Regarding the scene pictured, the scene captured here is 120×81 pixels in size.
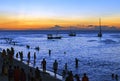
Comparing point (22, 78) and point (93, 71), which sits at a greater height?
point (22, 78)

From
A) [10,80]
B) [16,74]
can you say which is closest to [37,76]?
[10,80]

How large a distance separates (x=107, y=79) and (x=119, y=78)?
1579 millimetres

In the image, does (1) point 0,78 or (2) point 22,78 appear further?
(1) point 0,78

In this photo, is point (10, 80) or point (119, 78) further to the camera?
point (119, 78)

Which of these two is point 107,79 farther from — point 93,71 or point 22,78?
point 22,78

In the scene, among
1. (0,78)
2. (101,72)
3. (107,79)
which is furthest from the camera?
(101,72)

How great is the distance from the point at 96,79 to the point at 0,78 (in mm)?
11668

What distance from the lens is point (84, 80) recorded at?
60.0 feet

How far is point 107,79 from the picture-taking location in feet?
101

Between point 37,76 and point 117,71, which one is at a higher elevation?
point 37,76

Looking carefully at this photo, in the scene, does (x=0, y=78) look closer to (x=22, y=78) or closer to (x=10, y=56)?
(x=22, y=78)

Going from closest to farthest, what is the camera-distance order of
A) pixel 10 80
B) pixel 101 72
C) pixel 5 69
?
pixel 10 80
pixel 5 69
pixel 101 72

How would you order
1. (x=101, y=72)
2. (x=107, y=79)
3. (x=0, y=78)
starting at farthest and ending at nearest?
(x=101, y=72), (x=107, y=79), (x=0, y=78)

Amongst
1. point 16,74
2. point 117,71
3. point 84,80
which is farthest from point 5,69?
point 117,71
